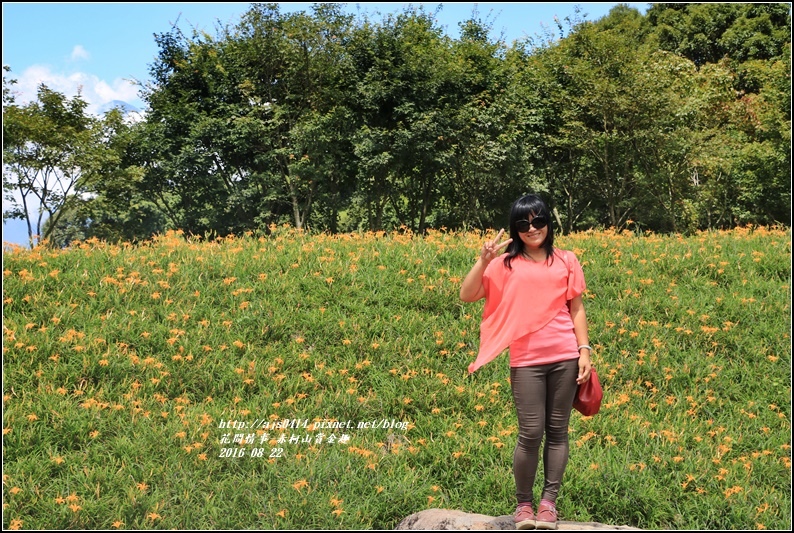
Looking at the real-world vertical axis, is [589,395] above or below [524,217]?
below

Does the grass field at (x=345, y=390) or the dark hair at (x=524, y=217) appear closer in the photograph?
the dark hair at (x=524, y=217)

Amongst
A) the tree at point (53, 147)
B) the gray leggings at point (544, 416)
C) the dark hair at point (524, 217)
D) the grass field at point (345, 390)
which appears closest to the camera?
the gray leggings at point (544, 416)

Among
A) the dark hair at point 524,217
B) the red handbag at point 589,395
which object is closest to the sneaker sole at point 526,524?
the red handbag at point 589,395

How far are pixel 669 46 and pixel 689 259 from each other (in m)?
23.2

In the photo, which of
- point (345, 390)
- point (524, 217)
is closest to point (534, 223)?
point (524, 217)

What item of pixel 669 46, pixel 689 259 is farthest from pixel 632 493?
pixel 669 46

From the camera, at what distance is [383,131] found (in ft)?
58.4

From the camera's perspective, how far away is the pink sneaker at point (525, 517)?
3479 millimetres

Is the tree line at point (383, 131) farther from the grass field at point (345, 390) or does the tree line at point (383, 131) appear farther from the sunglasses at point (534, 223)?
the sunglasses at point (534, 223)

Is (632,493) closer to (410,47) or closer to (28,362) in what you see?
(28,362)

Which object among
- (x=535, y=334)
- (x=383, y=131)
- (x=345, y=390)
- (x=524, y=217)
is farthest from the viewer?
(x=383, y=131)

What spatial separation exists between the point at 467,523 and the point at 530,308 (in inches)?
49.1

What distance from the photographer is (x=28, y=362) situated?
5570 mm

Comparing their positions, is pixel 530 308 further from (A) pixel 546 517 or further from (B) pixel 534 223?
(A) pixel 546 517
